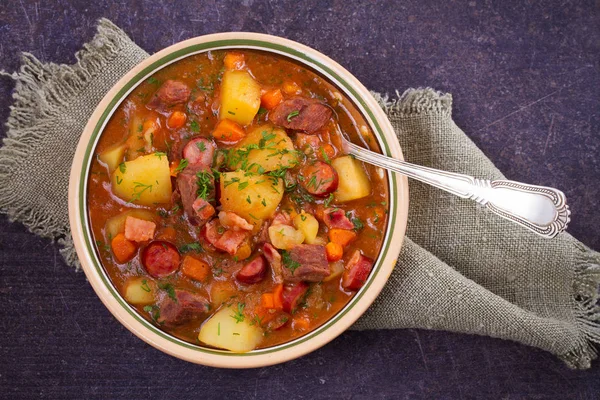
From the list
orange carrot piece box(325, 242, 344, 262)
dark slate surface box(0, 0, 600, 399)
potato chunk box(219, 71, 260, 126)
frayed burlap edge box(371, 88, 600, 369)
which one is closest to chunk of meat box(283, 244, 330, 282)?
orange carrot piece box(325, 242, 344, 262)

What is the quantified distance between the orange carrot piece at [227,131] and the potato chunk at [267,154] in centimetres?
6

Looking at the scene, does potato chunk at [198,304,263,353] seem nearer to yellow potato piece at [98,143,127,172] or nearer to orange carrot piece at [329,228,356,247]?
orange carrot piece at [329,228,356,247]

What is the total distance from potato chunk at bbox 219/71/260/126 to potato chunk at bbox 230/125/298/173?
0.12 meters

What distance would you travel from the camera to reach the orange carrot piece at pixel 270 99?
3213 millimetres

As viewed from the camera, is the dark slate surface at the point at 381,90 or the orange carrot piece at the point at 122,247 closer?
the orange carrot piece at the point at 122,247

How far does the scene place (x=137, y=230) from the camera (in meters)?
3.11

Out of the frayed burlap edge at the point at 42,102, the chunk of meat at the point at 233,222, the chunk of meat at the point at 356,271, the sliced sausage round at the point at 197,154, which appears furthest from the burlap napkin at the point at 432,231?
the chunk of meat at the point at 233,222

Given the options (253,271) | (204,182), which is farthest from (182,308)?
(204,182)

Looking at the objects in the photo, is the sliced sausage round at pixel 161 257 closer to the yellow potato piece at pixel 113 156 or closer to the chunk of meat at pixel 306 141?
the yellow potato piece at pixel 113 156

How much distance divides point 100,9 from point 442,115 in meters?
2.17

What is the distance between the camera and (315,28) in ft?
12.7

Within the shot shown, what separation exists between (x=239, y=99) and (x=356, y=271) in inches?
41.3

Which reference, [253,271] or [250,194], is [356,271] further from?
[250,194]

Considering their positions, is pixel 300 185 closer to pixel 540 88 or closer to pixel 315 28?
pixel 315 28
